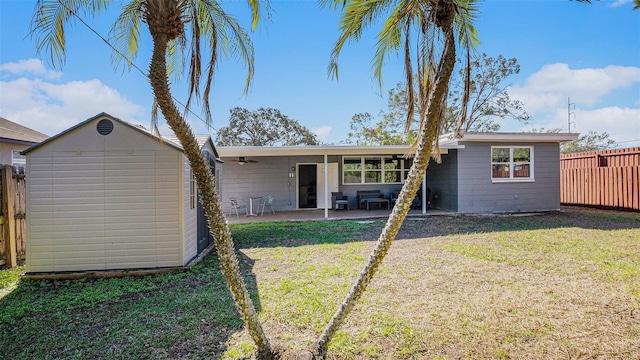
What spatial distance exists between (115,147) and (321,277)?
3.90 metres

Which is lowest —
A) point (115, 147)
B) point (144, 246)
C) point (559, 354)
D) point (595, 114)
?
point (559, 354)

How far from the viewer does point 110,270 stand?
5.04 m

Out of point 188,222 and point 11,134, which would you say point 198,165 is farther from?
point 11,134

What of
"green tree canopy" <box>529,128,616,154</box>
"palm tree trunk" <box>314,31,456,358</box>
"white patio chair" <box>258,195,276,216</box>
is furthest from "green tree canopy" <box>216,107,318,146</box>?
"palm tree trunk" <box>314,31,456,358</box>

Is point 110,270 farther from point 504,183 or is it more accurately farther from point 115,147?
point 504,183

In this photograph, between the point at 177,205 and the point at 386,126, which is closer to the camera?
the point at 177,205

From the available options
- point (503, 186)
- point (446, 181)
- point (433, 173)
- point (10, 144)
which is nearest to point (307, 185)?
point (433, 173)

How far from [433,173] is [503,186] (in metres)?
2.78

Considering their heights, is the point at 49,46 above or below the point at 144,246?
above

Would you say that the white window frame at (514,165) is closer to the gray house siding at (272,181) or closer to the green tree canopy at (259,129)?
the gray house siding at (272,181)

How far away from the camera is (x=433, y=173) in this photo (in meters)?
13.7

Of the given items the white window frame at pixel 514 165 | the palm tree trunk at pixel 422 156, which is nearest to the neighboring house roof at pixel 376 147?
the white window frame at pixel 514 165

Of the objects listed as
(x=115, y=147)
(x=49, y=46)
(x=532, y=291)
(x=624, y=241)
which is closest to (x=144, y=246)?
(x=115, y=147)

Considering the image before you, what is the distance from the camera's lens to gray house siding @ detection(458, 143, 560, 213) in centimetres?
1152
